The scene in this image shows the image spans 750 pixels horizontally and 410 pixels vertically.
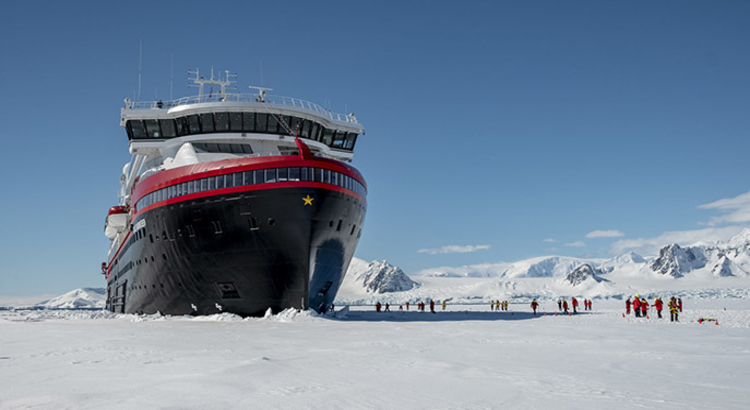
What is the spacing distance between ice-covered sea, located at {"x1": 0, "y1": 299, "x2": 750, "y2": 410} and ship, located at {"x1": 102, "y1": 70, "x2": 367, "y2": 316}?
8546 mm

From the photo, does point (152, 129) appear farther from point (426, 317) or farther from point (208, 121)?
point (426, 317)

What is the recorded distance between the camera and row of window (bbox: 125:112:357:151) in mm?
32188

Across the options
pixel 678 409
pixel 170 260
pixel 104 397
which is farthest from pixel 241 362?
pixel 170 260

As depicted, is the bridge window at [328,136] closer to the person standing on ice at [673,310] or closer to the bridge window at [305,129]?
the bridge window at [305,129]

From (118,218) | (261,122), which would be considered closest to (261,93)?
(261,122)

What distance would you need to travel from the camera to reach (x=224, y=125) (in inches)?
1267

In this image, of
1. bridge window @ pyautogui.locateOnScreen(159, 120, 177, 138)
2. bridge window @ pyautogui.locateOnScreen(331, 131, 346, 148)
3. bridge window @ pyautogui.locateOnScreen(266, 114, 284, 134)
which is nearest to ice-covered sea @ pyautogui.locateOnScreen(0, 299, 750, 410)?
bridge window @ pyautogui.locateOnScreen(266, 114, 284, 134)

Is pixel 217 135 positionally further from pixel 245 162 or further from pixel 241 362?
pixel 241 362

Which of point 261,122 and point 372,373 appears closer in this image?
point 372,373

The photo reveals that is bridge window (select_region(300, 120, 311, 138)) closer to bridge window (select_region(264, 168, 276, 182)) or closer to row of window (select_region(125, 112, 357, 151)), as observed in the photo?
row of window (select_region(125, 112, 357, 151))

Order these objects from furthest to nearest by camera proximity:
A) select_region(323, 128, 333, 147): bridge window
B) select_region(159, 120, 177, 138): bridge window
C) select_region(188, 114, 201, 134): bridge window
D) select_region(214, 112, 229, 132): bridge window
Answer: select_region(323, 128, 333, 147): bridge window
select_region(159, 120, 177, 138): bridge window
select_region(188, 114, 201, 134): bridge window
select_region(214, 112, 229, 132): bridge window

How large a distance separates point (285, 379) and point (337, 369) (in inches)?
54.8

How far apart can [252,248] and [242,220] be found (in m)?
1.36

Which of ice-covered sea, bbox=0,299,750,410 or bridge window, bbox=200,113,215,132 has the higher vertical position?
bridge window, bbox=200,113,215,132
